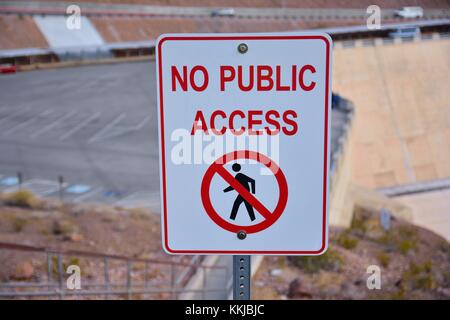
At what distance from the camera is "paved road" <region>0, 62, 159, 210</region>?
12922 millimetres

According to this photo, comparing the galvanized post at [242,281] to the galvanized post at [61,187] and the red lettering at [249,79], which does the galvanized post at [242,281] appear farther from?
the galvanized post at [61,187]

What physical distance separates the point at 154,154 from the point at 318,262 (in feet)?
27.8

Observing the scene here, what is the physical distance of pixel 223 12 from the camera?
1385 inches

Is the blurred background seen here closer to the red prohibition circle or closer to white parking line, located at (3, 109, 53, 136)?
white parking line, located at (3, 109, 53, 136)

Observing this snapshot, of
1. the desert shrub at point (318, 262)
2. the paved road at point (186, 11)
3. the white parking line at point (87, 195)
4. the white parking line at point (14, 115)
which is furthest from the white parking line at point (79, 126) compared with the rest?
the paved road at point (186, 11)

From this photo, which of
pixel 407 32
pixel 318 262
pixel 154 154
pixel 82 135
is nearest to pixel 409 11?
pixel 407 32

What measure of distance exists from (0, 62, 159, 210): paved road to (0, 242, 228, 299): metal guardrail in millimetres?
4654

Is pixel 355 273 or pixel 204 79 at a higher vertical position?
pixel 204 79

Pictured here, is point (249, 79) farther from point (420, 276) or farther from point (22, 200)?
point (22, 200)

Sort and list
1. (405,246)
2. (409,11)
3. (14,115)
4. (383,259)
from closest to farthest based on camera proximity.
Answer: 1. (383,259)
2. (405,246)
3. (14,115)
4. (409,11)

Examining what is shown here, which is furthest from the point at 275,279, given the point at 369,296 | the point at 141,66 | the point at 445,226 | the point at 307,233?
the point at 141,66

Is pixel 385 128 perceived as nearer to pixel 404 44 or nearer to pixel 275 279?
pixel 404 44

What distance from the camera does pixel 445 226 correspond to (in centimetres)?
2589

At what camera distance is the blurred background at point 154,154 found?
22.5 feet
